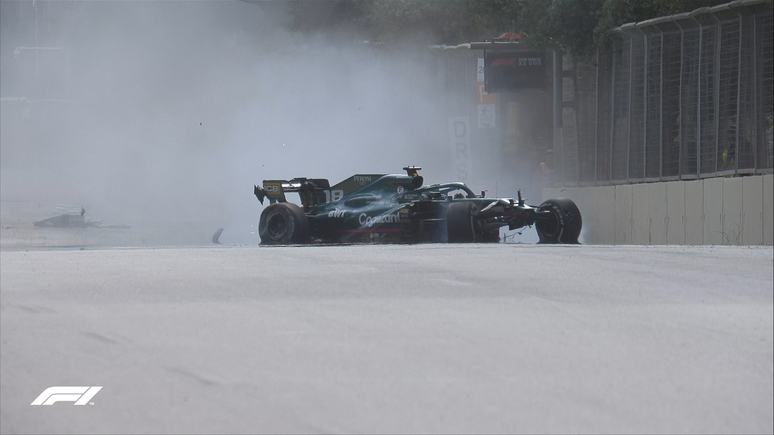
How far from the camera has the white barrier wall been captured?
35.4 feet

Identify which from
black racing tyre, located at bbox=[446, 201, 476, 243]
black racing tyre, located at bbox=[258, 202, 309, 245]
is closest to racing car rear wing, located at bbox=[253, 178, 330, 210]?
black racing tyre, located at bbox=[258, 202, 309, 245]

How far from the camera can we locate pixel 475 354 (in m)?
4.24

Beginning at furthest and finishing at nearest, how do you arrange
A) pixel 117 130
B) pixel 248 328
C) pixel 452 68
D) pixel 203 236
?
pixel 117 130, pixel 452 68, pixel 203 236, pixel 248 328

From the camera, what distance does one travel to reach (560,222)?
45.5 feet

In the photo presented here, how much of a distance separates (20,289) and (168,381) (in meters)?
2.37

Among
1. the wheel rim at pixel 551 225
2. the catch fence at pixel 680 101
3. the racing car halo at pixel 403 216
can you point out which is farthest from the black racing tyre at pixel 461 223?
the catch fence at pixel 680 101

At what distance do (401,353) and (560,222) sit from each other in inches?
389

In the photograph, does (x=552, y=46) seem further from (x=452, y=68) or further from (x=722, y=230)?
(x=452, y=68)

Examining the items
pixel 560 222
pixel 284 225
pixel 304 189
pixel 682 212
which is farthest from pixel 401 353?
pixel 304 189

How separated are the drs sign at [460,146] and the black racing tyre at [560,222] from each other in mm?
13315

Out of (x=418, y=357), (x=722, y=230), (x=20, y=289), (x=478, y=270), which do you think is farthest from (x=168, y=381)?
(x=722, y=230)

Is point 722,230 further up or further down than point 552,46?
further down

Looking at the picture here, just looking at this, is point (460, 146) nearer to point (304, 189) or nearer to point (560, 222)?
point (304, 189)

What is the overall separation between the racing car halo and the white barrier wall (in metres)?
1.01
